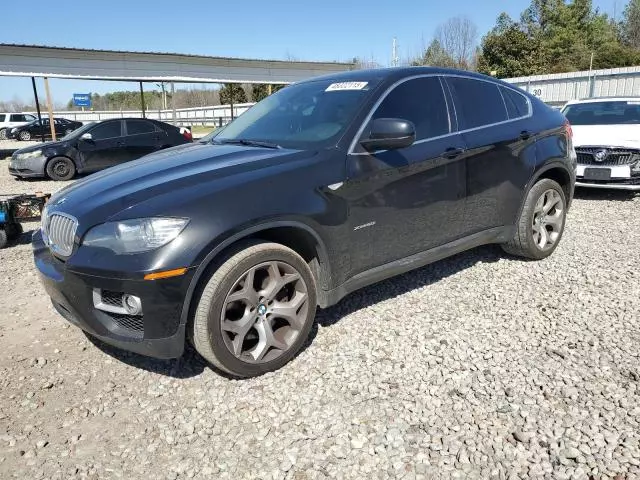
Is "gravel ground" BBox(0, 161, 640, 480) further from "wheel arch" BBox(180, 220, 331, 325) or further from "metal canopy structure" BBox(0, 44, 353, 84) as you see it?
"metal canopy structure" BBox(0, 44, 353, 84)

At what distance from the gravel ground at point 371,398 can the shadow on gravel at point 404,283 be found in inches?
1.0

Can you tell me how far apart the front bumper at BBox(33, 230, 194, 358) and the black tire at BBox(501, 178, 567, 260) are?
10.6 ft

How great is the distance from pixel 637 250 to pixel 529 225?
1.56m

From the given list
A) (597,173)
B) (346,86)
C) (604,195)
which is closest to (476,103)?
(346,86)

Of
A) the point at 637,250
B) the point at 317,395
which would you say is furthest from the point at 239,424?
the point at 637,250

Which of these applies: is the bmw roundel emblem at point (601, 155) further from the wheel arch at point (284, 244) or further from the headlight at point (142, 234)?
the headlight at point (142, 234)

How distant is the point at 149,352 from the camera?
267 centimetres

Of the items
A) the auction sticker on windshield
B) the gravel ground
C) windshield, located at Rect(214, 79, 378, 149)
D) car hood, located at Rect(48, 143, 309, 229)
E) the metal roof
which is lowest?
the gravel ground

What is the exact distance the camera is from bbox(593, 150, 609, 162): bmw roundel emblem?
7.60 m

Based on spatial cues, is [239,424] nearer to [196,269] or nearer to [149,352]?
[149,352]

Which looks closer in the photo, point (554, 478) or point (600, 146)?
point (554, 478)

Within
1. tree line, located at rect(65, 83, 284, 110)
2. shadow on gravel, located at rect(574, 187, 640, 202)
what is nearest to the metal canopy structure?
tree line, located at rect(65, 83, 284, 110)

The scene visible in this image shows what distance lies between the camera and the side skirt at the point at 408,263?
3260mm

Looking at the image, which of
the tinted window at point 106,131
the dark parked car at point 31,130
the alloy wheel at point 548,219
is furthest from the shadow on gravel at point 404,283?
the dark parked car at point 31,130
